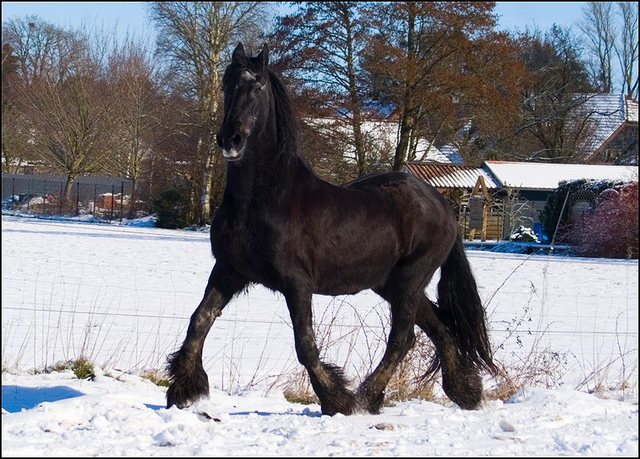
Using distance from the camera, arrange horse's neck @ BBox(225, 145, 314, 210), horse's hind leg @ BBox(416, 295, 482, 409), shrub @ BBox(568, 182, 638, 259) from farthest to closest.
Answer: shrub @ BBox(568, 182, 638, 259), horse's hind leg @ BBox(416, 295, 482, 409), horse's neck @ BBox(225, 145, 314, 210)

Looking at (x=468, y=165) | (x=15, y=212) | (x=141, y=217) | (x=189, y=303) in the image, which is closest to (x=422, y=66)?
(x=468, y=165)

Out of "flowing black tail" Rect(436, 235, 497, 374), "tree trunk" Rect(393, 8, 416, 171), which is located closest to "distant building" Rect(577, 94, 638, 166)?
"tree trunk" Rect(393, 8, 416, 171)

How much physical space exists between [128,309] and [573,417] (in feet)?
26.0

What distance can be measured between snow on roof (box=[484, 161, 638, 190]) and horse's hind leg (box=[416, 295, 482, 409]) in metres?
34.7

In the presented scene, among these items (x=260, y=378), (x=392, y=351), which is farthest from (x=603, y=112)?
(x=392, y=351)

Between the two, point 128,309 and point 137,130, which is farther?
point 137,130

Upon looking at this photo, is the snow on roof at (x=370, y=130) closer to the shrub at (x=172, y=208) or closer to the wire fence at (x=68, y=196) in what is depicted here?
the shrub at (x=172, y=208)

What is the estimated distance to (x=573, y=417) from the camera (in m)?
5.30

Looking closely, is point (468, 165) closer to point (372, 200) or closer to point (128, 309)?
point (128, 309)

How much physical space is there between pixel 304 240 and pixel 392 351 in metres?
1.09

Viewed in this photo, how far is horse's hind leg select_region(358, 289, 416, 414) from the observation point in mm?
5949

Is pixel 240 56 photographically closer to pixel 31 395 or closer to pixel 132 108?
pixel 31 395

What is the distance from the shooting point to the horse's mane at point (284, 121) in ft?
19.1

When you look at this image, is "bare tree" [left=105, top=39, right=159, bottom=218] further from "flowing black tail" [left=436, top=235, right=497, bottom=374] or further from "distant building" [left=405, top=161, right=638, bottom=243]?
"flowing black tail" [left=436, top=235, right=497, bottom=374]
